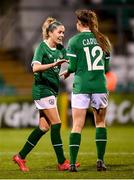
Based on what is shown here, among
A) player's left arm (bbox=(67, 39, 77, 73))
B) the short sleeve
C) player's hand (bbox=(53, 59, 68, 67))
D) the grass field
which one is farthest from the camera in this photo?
the short sleeve

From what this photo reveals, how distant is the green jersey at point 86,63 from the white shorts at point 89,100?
53 millimetres

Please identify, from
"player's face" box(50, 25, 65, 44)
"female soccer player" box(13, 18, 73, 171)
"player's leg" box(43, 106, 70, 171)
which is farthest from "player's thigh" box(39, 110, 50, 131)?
"player's face" box(50, 25, 65, 44)

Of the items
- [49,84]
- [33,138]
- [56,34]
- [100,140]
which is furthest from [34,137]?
[56,34]

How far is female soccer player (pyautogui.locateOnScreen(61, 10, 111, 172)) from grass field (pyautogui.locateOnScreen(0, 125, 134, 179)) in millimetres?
402

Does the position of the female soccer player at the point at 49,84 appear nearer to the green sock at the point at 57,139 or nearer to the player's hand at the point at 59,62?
the green sock at the point at 57,139

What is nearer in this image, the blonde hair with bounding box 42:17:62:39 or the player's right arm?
the player's right arm

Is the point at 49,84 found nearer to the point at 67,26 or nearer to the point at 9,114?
the point at 9,114

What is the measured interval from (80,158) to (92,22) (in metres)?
2.72

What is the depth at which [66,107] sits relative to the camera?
20281 mm

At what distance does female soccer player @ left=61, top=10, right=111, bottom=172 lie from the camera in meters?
10.2

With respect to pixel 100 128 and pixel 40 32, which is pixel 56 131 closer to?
pixel 100 128

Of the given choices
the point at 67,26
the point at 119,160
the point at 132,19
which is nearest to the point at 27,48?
the point at 67,26

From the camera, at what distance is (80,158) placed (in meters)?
12.1

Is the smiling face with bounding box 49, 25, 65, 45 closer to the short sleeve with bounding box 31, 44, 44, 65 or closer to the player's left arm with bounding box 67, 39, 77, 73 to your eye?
the short sleeve with bounding box 31, 44, 44, 65
